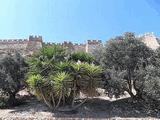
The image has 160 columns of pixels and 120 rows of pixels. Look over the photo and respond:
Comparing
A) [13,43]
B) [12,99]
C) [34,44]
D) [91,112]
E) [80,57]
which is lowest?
[91,112]

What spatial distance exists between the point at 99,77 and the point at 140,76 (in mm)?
2662

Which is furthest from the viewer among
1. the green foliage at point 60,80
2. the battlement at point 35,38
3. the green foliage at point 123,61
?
the battlement at point 35,38

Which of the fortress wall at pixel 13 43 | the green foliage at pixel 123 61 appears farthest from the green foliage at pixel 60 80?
the fortress wall at pixel 13 43

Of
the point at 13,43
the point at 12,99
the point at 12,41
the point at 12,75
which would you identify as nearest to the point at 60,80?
the point at 12,75

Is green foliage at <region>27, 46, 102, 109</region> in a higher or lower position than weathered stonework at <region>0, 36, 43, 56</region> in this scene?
lower

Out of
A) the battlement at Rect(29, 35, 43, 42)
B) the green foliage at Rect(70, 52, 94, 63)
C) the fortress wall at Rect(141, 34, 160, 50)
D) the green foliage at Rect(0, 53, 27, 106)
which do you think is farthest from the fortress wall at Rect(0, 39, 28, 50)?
the green foliage at Rect(70, 52, 94, 63)

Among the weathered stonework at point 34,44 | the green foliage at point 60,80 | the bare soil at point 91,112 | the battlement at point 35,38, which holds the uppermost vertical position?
the battlement at point 35,38

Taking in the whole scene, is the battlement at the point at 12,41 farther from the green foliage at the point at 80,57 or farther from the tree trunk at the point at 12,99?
the green foliage at the point at 80,57

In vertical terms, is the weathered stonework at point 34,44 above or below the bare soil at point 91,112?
above

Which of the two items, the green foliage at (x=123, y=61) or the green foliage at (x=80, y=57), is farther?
the green foliage at (x=80, y=57)

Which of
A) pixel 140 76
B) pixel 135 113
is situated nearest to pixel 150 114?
pixel 135 113

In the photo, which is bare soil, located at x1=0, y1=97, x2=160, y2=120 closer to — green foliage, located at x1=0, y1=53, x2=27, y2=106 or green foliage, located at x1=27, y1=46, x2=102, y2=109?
green foliage, located at x1=27, y1=46, x2=102, y2=109

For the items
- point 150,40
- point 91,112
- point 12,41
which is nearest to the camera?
point 91,112

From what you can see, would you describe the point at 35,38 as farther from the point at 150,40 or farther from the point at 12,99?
the point at 12,99
